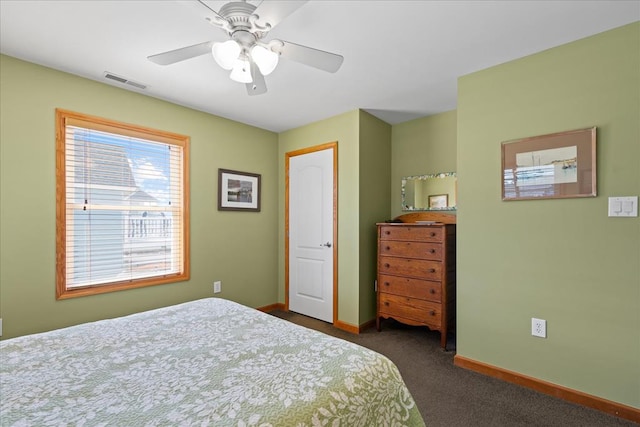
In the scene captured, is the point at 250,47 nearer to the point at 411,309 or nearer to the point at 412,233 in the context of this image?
the point at 412,233

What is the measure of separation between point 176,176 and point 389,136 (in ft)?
8.39

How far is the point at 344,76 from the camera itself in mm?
2541

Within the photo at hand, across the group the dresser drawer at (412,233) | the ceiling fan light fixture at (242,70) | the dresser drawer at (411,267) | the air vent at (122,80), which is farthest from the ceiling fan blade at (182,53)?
the dresser drawer at (411,267)

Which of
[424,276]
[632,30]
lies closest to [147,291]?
[424,276]

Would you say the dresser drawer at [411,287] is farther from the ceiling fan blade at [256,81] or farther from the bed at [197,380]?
the ceiling fan blade at [256,81]

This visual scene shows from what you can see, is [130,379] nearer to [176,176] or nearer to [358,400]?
[358,400]

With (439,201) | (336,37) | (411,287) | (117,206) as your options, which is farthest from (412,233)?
(117,206)

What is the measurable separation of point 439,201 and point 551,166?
134 cm

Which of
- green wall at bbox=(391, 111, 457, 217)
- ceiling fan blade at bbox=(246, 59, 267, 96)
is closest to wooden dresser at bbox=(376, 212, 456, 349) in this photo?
green wall at bbox=(391, 111, 457, 217)

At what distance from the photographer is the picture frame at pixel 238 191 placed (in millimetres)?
3531

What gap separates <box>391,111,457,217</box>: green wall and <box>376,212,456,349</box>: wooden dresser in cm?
63

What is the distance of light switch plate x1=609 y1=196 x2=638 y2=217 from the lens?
183 cm

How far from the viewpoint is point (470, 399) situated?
2064mm

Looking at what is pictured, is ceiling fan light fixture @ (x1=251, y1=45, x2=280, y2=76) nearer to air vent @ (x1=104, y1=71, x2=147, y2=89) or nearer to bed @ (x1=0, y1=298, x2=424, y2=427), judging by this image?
bed @ (x1=0, y1=298, x2=424, y2=427)
